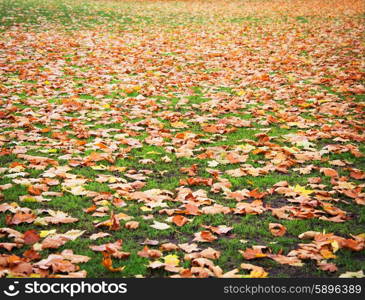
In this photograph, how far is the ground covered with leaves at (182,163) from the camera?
2.88 meters

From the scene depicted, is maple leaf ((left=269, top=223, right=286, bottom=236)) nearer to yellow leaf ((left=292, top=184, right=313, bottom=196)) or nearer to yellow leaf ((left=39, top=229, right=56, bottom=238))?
yellow leaf ((left=292, top=184, right=313, bottom=196))

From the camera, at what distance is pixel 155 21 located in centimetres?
1565

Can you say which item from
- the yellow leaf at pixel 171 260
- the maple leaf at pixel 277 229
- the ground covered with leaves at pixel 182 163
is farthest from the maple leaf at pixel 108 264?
the maple leaf at pixel 277 229

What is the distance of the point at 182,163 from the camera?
440 centimetres

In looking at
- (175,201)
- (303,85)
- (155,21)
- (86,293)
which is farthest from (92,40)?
(86,293)

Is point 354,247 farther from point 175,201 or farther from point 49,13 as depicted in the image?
point 49,13

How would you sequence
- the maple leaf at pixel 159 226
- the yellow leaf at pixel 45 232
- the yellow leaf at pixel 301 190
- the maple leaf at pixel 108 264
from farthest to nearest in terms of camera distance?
the yellow leaf at pixel 301 190, the maple leaf at pixel 159 226, the yellow leaf at pixel 45 232, the maple leaf at pixel 108 264

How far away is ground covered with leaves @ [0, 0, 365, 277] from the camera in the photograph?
288cm

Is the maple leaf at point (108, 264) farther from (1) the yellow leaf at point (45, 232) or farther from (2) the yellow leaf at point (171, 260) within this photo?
(1) the yellow leaf at point (45, 232)

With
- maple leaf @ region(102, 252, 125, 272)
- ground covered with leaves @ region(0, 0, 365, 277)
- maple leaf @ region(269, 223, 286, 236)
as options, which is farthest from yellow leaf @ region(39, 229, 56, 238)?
maple leaf @ region(269, 223, 286, 236)

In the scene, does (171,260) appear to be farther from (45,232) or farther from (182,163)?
(182,163)

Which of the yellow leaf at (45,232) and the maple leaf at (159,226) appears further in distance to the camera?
the maple leaf at (159,226)

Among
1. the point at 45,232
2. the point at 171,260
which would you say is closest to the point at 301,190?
the point at 171,260

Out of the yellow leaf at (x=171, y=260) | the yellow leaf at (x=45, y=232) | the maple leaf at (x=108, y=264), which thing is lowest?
the yellow leaf at (x=171, y=260)
